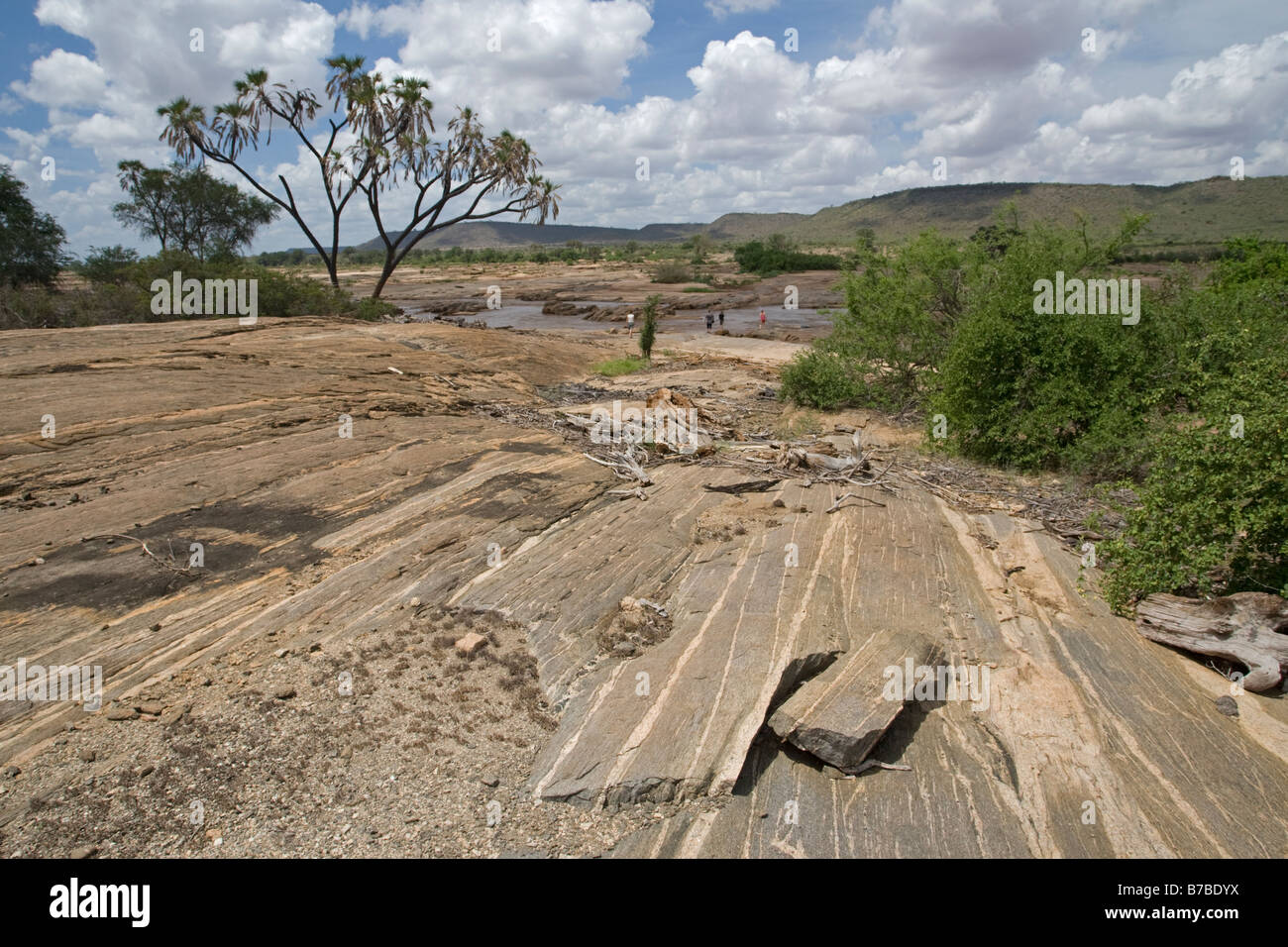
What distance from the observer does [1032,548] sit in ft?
29.5

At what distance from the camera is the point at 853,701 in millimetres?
5559

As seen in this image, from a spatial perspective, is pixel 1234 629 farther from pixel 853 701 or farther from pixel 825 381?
pixel 825 381

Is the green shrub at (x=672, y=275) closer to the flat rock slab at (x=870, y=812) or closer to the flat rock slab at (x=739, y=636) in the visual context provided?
the flat rock slab at (x=739, y=636)

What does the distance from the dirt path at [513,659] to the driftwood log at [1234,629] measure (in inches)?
7.8

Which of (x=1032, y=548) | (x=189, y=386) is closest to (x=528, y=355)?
(x=189, y=386)

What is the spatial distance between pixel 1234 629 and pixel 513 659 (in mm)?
6183

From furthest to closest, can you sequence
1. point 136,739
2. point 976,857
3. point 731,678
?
point 731,678, point 136,739, point 976,857

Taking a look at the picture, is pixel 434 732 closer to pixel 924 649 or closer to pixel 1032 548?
pixel 924 649

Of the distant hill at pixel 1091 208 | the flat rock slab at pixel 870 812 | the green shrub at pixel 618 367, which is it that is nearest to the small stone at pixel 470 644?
the flat rock slab at pixel 870 812

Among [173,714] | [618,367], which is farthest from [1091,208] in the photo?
[173,714]

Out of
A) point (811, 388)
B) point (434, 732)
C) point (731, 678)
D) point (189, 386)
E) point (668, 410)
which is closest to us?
point (434, 732)

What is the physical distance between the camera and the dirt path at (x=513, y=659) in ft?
15.5

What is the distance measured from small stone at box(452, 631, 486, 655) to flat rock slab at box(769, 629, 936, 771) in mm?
2567

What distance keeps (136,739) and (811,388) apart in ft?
51.8
